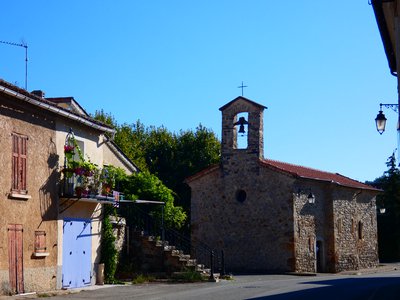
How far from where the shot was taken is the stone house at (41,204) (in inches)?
703

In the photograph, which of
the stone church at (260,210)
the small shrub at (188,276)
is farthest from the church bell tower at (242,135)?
the small shrub at (188,276)

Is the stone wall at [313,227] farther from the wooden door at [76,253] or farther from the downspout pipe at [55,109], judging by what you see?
the wooden door at [76,253]

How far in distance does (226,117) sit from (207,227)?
6.16m

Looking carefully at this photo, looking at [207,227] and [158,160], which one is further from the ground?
[158,160]

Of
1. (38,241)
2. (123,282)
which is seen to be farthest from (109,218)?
(38,241)

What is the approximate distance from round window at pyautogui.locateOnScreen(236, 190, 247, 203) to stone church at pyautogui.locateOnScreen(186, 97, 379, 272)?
0.18 ft

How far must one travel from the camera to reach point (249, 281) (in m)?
26.0

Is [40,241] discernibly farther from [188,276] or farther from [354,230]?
[354,230]

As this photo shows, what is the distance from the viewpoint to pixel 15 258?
18.0 m

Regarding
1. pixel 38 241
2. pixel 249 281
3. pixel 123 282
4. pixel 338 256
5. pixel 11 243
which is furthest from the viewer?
pixel 338 256

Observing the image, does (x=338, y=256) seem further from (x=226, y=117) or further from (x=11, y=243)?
(x=11, y=243)

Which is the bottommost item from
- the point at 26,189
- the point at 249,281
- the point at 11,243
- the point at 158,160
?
the point at 249,281

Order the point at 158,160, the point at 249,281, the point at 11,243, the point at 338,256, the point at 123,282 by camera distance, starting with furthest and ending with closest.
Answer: the point at 158,160
the point at 338,256
the point at 249,281
the point at 123,282
the point at 11,243

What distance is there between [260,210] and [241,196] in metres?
1.43
